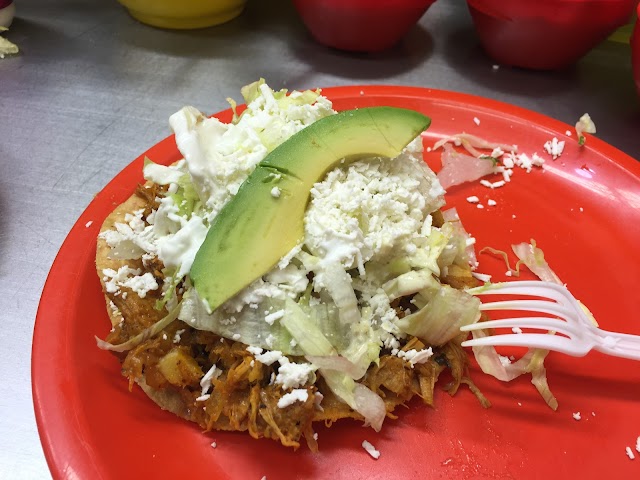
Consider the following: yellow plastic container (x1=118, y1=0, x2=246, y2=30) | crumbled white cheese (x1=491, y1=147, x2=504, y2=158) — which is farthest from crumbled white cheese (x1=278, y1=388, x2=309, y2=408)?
yellow plastic container (x1=118, y1=0, x2=246, y2=30)

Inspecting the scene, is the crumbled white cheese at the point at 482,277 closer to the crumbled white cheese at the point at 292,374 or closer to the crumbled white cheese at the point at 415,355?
the crumbled white cheese at the point at 415,355

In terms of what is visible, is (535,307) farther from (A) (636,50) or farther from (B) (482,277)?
(A) (636,50)

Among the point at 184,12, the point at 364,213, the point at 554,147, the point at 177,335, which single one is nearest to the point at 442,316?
the point at 364,213

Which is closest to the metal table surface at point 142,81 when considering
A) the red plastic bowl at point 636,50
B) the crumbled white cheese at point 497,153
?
the red plastic bowl at point 636,50

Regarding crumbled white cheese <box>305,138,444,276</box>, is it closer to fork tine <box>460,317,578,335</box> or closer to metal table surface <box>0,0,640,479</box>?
fork tine <box>460,317,578,335</box>

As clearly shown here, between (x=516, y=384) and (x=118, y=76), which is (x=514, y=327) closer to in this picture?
(x=516, y=384)

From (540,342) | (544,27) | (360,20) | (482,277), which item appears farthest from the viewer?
(360,20)

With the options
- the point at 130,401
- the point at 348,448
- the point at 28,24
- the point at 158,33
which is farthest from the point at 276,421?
the point at 28,24
